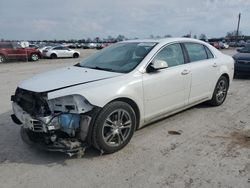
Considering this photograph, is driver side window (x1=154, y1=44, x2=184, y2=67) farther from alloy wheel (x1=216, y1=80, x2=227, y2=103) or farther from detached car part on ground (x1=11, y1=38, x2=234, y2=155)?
alloy wheel (x1=216, y1=80, x2=227, y2=103)

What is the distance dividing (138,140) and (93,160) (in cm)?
92

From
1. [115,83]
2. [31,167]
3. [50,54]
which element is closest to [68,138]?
[31,167]

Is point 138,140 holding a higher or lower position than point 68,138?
lower

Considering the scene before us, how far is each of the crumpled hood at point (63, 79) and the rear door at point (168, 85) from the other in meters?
0.62

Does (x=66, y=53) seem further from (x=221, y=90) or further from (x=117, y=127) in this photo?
(x=117, y=127)

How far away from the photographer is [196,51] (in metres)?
5.55

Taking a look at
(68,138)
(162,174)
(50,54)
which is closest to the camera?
(162,174)

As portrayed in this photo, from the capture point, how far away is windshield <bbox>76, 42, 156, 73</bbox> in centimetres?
439

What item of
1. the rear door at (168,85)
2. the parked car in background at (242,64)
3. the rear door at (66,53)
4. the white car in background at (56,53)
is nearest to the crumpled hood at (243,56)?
the parked car in background at (242,64)

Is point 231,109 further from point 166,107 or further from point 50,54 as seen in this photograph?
point 50,54

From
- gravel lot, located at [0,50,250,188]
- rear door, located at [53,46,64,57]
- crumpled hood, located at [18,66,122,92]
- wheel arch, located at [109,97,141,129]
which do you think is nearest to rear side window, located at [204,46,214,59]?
gravel lot, located at [0,50,250,188]

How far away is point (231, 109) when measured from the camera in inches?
241

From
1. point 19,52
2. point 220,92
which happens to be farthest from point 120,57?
point 19,52

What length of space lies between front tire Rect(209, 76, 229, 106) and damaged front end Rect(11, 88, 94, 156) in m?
3.49
